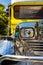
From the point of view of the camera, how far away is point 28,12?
20.1 ft

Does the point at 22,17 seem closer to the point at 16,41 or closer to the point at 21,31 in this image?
the point at 21,31

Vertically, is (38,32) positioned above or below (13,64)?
above

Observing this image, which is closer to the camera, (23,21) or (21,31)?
(21,31)

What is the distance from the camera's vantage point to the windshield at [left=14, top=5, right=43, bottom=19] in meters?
6.13

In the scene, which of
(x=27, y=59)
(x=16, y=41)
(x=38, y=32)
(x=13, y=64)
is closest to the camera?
(x=27, y=59)

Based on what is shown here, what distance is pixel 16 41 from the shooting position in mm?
4605

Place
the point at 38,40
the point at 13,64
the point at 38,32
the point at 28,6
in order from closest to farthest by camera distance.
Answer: the point at 13,64 → the point at 38,40 → the point at 38,32 → the point at 28,6

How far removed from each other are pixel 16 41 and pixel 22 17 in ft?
5.53

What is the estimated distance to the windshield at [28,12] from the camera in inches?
241

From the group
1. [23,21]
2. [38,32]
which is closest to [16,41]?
[38,32]

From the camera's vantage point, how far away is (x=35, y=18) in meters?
6.21

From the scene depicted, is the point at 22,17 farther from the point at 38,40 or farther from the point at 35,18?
the point at 38,40

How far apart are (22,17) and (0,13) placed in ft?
49.2

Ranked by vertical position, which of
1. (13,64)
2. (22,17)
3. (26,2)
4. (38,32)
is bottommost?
(13,64)
